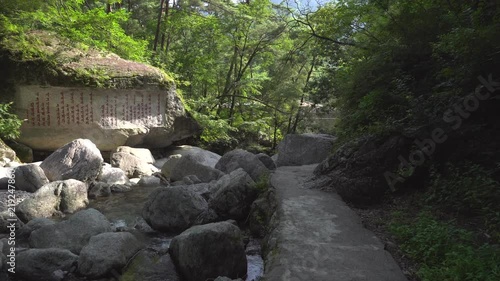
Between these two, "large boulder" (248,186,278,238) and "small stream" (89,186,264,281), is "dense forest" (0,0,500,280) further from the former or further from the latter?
"small stream" (89,186,264,281)

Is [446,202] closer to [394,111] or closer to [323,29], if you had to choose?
[394,111]

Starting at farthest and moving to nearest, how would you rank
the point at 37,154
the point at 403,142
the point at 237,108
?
the point at 237,108 < the point at 37,154 < the point at 403,142

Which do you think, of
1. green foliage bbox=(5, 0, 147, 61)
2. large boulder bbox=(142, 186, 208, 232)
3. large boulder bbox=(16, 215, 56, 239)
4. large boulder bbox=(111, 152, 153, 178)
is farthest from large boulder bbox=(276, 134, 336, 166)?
green foliage bbox=(5, 0, 147, 61)

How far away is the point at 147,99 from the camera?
41.6 ft

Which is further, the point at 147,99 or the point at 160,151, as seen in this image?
the point at 160,151

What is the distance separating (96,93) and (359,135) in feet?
27.8

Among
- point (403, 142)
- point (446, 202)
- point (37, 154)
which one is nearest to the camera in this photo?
point (446, 202)

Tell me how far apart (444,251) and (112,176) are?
878 centimetres

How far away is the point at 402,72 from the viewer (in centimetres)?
695

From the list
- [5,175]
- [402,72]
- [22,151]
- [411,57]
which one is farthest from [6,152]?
[411,57]

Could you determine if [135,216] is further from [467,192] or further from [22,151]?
[467,192]

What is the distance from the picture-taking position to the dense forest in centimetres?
426

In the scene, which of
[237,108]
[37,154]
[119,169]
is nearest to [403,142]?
[119,169]

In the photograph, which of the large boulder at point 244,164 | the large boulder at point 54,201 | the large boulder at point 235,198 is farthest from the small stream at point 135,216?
the large boulder at point 244,164
